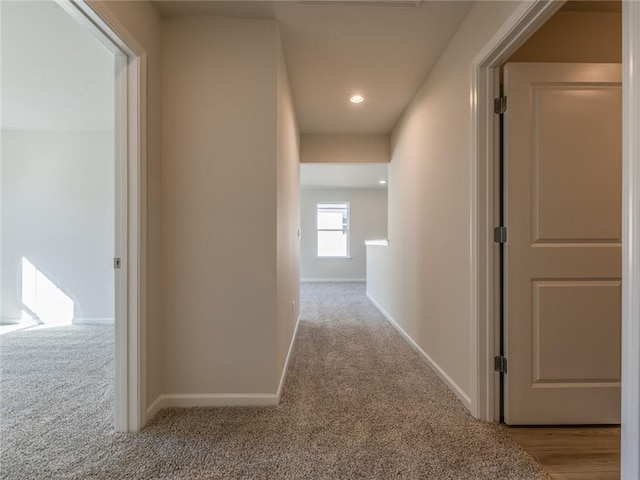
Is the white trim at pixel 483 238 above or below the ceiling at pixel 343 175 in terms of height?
below

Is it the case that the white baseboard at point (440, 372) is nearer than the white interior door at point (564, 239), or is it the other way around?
the white interior door at point (564, 239)

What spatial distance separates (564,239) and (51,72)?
3.78 meters

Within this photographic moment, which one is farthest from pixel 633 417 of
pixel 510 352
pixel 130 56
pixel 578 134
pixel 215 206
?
pixel 130 56

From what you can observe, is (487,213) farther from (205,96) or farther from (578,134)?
(205,96)

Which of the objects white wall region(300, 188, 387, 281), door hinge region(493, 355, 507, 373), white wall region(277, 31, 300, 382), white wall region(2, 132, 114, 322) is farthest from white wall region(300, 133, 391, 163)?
white wall region(300, 188, 387, 281)

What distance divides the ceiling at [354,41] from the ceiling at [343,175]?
177 centimetres

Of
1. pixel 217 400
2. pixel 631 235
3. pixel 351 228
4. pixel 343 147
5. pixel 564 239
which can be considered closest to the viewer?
pixel 631 235

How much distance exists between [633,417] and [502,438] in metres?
0.79

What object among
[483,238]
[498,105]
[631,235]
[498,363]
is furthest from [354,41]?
[498,363]

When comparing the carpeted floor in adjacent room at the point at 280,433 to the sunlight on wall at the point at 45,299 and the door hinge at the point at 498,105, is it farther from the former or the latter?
the door hinge at the point at 498,105

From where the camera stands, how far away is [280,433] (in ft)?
4.93

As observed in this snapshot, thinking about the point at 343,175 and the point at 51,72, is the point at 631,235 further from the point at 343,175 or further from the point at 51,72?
the point at 343,175

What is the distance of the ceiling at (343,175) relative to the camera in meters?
4.93

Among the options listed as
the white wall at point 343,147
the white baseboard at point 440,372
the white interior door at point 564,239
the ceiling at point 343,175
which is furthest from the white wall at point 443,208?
the ceiling at point 343,175
